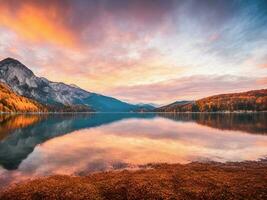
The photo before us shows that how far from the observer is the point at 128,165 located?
38.6 meters

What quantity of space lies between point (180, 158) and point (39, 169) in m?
26.9

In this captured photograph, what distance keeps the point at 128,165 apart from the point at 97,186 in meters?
14.0

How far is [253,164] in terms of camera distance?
123ft

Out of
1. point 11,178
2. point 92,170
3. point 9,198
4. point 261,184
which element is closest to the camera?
point 9,198

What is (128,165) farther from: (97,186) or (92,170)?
(97,186)

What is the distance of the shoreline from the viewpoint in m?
22.0

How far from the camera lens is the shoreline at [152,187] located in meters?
22.0

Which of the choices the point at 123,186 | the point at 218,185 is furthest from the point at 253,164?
the point at 123,186

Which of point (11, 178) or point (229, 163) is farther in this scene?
point (229, 163)

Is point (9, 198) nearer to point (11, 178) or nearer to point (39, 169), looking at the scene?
point (11, 178)

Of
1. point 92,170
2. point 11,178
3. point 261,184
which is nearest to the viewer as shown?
point 261,184

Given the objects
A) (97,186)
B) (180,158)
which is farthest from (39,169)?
(180,158)

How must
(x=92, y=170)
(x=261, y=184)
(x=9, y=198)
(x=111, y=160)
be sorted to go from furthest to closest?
(x=111, y=160) < (x=92, y=170) < (x=261, y=184) < (x=9, y=198)

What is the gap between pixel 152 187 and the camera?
79.7 feet
